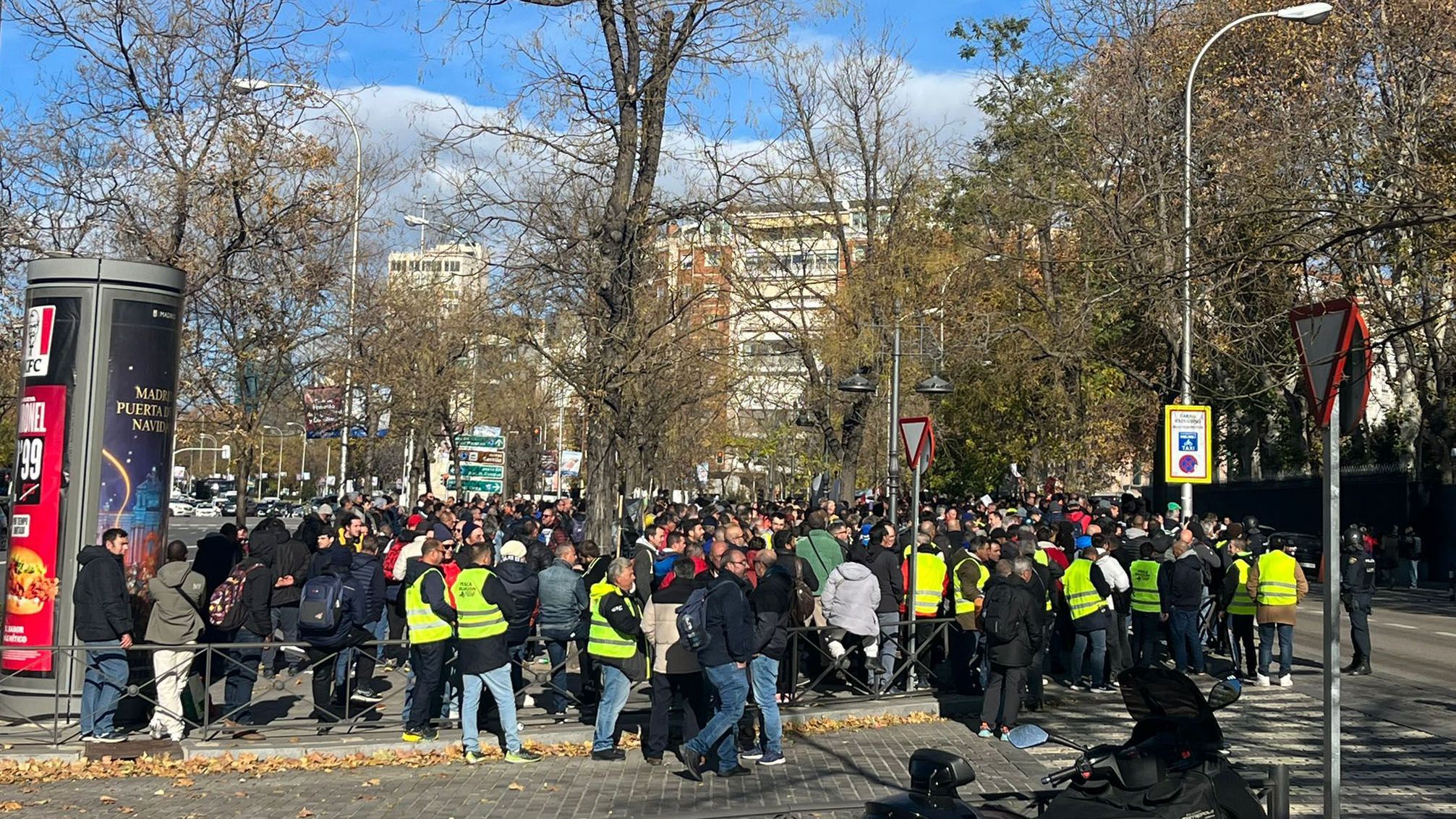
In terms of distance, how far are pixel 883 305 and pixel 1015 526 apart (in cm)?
1621

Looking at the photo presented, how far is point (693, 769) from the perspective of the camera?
10.6 meters

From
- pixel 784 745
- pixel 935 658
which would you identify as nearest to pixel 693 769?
pixel 784 745

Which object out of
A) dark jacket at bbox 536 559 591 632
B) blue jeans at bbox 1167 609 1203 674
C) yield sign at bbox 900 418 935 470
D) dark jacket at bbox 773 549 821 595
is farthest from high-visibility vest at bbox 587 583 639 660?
blue jeans at bbox 1167 609 1203 674

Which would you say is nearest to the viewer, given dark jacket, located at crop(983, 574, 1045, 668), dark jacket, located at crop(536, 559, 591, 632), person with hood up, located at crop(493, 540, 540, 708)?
dark jacket, located at crop(983, 574, 1045, 668)

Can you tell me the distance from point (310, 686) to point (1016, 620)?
792cm

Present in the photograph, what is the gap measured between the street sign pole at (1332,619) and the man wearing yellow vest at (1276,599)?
880 cm

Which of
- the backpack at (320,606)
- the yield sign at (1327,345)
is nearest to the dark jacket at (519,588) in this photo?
the backpack at (320,606)

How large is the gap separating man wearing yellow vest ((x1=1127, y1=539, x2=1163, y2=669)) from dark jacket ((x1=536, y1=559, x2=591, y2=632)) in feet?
20.6

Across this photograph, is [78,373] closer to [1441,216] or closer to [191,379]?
[191,379]

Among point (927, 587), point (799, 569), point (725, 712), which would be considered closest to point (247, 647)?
point (725, 712)

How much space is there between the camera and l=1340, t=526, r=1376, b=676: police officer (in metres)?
15.5

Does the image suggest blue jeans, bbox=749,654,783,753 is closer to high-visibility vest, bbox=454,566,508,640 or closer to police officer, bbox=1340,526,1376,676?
high-visibility vest, bbox=454,566,508,640

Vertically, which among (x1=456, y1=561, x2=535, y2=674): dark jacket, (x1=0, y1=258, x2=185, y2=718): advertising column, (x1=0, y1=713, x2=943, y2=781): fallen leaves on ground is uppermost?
(x1=0, y1=258, x2=185, y2=718): advertising column

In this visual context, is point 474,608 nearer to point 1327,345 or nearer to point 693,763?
point 693,763
